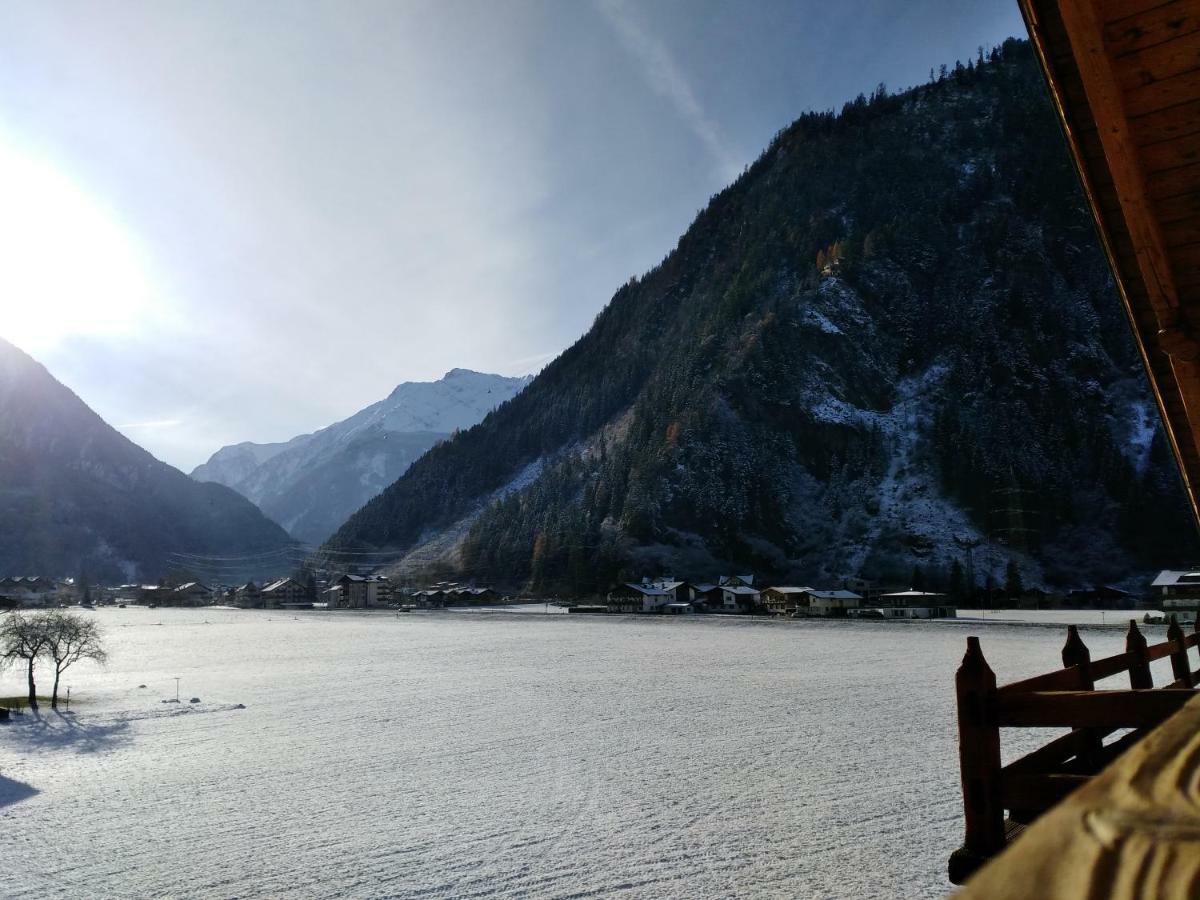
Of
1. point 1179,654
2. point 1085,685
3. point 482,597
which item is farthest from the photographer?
point 482,597

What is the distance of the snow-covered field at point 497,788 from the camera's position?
10.7 m

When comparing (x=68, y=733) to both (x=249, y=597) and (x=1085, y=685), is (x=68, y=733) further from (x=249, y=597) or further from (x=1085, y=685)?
(x=249, y=597)

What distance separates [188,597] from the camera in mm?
190250

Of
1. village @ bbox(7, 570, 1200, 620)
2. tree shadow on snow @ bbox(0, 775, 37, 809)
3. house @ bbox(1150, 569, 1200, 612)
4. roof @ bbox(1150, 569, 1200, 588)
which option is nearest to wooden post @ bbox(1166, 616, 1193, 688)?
tree shadow on snow @ bbox(0, 775, 37, 809)

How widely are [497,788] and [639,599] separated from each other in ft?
304

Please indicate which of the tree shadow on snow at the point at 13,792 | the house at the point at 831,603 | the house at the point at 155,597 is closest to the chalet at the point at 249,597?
the house at the point at 155,597

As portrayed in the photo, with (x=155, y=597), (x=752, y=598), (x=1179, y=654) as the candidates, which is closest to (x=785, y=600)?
(x=752, y=598)

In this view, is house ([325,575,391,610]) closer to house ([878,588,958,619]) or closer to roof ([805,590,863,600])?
roof ([805,590,863,600])

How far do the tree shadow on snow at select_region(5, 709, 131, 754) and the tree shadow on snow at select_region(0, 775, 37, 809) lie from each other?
3.13 metres

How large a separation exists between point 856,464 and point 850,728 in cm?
10980

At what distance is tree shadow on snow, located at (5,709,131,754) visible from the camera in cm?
2172

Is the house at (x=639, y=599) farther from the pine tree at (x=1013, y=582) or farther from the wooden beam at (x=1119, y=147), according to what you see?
the wooden beam at (x=1119, y=147)

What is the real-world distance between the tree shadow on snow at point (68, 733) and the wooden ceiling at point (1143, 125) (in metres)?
26.1

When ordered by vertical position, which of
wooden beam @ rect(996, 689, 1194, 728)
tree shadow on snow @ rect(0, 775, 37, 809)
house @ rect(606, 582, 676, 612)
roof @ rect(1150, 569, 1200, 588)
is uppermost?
wooden beam @ rect(996, 689, 1194, 728)
